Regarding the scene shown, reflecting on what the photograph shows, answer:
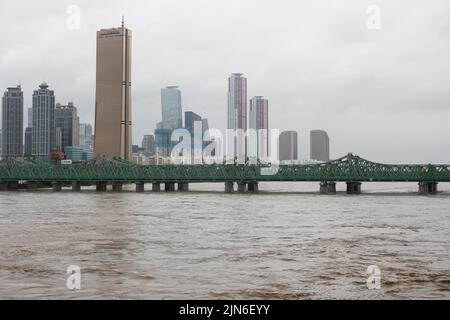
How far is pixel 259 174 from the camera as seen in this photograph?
536 feet

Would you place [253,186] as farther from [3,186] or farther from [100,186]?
[3,186]

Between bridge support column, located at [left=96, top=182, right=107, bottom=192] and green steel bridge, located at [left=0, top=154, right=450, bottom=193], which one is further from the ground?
green steel bridge, located at [left=0, top=154, right=450, bottom=193]

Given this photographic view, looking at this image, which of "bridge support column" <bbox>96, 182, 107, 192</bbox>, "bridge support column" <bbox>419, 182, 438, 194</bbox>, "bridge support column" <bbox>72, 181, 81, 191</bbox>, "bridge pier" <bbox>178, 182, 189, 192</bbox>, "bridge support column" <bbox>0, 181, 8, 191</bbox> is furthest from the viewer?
"bridge support column" <bbox>0, 181, 8, 191</bbox>

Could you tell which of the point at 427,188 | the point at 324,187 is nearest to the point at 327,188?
the point at 324,187

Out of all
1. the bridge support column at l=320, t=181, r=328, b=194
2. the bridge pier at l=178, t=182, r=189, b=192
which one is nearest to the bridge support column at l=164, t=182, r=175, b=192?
the bridge pier at l=178, t=182, r=189, b=192

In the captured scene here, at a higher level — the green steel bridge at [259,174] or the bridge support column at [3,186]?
the green steel bridge at [259,174]

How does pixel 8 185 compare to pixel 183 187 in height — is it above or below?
above

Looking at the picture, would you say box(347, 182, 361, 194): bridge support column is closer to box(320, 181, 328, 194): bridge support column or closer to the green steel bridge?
the green steel bridge

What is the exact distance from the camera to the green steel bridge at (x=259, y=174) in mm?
159500

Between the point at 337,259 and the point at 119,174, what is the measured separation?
151 m

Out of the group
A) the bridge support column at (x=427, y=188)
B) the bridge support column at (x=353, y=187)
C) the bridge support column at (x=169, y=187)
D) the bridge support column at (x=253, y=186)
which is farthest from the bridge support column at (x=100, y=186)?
the bridge support column at (x=427, y=188)

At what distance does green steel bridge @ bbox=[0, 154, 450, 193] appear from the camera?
159500mm

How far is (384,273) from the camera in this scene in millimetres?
28625

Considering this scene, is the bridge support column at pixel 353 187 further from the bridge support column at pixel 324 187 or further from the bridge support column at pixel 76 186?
the bridge support column at pixel 76 186
